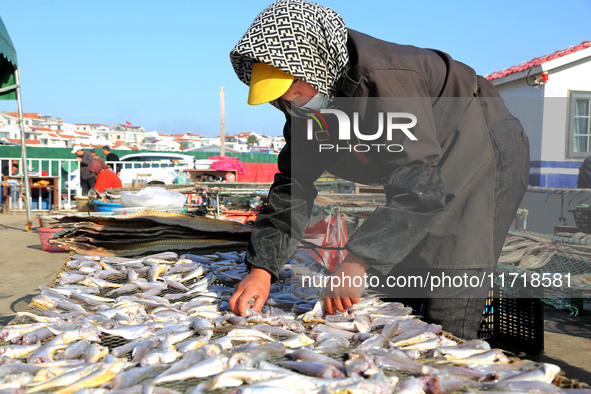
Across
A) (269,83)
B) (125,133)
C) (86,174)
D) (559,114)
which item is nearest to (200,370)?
(269,83)

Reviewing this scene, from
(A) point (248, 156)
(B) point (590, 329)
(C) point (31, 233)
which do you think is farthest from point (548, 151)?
(A) point (248, 156)

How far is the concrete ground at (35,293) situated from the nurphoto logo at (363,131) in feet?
9.95

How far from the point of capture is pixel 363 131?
2016 mm

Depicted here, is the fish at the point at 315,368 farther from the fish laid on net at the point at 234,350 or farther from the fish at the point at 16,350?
the fish at the point at 16,350

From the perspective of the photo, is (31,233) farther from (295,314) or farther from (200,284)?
(295,314)

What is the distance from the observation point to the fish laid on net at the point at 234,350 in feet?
4.46

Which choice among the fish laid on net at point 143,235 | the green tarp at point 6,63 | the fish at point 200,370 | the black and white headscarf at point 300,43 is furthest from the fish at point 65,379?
the green tarp at point 6,63

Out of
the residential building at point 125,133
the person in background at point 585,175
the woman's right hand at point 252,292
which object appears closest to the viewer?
the woman's right hand at point 252,292

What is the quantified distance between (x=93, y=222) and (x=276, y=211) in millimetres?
2545

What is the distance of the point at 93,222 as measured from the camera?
171 inches

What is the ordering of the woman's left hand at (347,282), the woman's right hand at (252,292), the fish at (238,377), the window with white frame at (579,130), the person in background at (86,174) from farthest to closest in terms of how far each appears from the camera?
the person in background at (86,174), the window with white frame at (579,130), the woman's right hand at (252,292), the woman's left hand at (347,282), the fish at (238,377)

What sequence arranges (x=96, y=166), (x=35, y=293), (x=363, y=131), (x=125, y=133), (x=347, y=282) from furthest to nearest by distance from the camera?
(x=125, y=133) → (x=96, y=166) → (x=35, y=293) → (x=363, y=131) → (x=347, y=282)

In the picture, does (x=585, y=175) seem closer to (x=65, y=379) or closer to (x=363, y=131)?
(x=363, y=131)

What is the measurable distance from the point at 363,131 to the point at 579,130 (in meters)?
9.78
